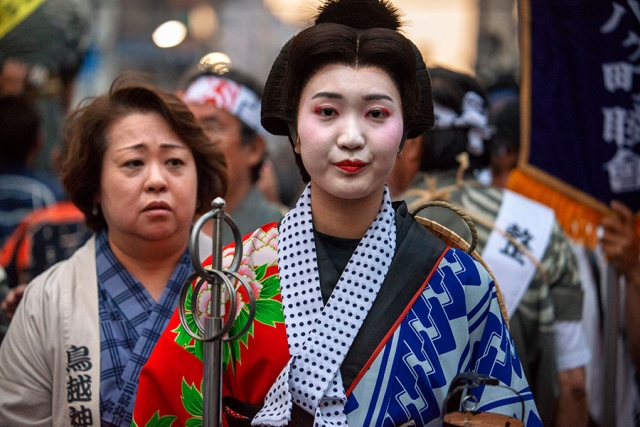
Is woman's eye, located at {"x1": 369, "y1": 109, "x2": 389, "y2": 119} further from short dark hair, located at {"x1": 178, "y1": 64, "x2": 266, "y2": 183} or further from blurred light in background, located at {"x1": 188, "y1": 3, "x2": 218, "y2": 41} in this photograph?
blurred light in background, located at {"x1": 188, "y1": 3, "x2": 218, "y2": 41}

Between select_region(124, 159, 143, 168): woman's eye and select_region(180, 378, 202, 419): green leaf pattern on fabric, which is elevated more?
select_region(124, 159, 143, 168): woman's eye

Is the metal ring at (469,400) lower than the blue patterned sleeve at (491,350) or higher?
lower

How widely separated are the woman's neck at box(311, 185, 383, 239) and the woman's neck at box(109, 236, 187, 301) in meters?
0.94

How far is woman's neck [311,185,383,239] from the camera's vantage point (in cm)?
241

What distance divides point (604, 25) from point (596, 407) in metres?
1.87

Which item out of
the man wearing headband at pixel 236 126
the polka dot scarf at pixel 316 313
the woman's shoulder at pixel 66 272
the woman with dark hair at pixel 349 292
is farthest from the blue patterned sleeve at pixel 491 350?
the man wearing headband at pixel 236 126

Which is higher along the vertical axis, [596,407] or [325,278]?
[325,278]

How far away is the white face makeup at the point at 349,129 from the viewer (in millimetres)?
2279

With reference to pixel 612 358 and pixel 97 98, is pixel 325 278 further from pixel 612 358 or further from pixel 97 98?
pixel 612 358

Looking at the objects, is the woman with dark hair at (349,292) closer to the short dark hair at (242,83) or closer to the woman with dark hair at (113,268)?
the woman with dark hair at (113,268)

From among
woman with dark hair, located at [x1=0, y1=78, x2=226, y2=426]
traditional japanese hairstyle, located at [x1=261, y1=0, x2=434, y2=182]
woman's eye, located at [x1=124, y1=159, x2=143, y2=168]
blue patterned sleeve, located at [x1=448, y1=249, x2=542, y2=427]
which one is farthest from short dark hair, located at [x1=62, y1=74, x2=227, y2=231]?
blue patterned sleeve, located at [x1=448, y1=249, x2=542, y2=427]

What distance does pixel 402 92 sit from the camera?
240 centimetres

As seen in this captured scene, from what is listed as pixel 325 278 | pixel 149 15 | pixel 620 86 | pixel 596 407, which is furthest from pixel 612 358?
pixel 149 15

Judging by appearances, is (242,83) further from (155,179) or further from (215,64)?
(155,179)
